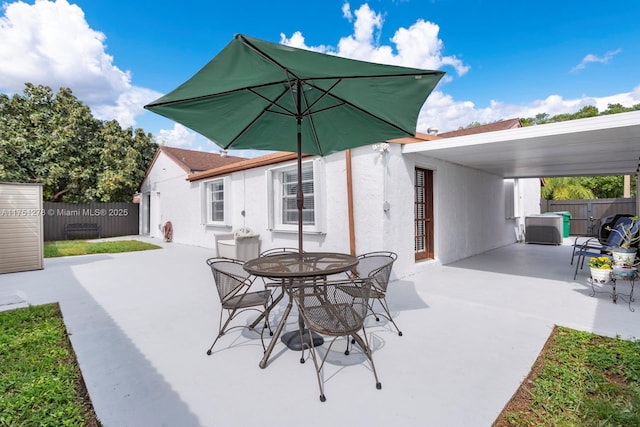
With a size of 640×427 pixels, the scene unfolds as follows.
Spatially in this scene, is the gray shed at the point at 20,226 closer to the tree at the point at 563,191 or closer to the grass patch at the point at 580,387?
the grass patch at the point at 580,387

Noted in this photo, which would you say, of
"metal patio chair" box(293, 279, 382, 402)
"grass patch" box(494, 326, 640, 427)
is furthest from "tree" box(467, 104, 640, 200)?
"metal patio chair" box(293, 279, 382, 402)

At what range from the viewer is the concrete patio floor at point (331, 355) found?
2047mm

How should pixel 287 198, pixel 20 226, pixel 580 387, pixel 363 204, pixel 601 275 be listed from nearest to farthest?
pixel 580 387
pixel 601 275
pixel 363 204
pixel 20 226
pixel 287 198

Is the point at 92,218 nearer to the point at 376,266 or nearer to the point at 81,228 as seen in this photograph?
the point at 81,228

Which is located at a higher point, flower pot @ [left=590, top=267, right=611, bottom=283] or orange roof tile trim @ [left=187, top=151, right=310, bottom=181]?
orange roof tile trim @ [left=187, top=151, right=310, bottom=181]

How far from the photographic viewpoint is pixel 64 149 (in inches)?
542

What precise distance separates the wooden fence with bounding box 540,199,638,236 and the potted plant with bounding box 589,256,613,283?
996 cm

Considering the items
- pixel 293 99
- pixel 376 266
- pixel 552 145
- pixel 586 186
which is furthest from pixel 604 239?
pixel 586 186

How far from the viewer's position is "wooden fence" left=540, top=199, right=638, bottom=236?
12.4 m

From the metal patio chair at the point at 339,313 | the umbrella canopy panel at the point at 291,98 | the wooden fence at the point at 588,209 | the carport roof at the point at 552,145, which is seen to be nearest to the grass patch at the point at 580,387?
the metal patio chair at the point at 339,313

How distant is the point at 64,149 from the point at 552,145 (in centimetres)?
1754

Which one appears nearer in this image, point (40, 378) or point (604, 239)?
point (40, 378)

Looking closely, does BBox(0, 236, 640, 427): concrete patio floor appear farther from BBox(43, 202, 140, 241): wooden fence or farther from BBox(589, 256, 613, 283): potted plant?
BBox(43, 202, 140, 241): wooden fence

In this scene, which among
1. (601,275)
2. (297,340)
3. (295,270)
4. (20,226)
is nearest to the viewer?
(295,270)
